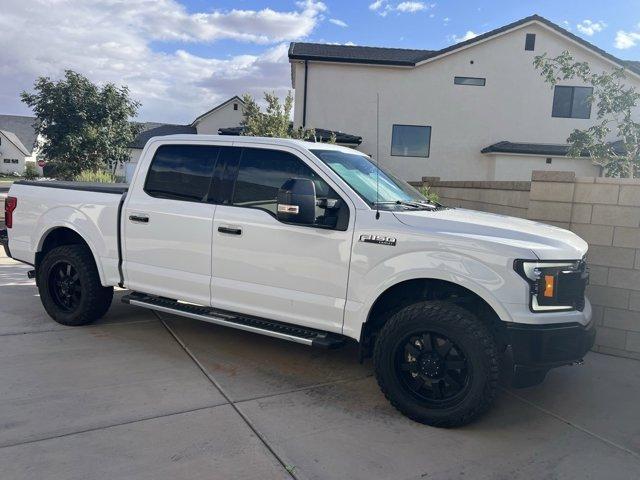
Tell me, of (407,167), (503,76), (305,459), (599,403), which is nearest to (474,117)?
(503,76)

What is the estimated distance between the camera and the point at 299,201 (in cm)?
363

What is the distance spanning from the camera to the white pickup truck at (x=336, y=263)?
3.36 m

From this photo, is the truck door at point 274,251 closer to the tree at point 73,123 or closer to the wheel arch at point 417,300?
the wheel arch at point 417,300

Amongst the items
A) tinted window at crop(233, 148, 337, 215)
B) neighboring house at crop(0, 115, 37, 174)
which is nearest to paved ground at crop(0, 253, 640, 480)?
tinted window at crop(233, 148, 337, 215)

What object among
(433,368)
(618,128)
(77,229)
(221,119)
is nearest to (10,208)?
(77,229)

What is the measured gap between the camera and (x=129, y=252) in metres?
4.81

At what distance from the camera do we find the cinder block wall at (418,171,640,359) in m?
5.01

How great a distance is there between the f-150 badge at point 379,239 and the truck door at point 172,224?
142 centimetres

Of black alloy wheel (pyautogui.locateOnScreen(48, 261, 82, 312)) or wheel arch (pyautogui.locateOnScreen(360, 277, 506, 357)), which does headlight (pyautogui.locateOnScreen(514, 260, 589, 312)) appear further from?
black alloy wheel (pyautogui.locateOnScreen(48, 261, 82, 312))

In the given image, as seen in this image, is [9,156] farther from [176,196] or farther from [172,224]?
[172,224]

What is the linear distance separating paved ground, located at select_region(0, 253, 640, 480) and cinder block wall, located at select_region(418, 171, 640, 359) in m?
0.35

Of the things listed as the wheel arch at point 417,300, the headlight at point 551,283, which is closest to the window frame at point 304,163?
the wheel arch at point 417,300

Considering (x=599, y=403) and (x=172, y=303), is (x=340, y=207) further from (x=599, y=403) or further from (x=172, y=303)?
(x=599, y=403)

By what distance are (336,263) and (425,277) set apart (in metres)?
0.68
